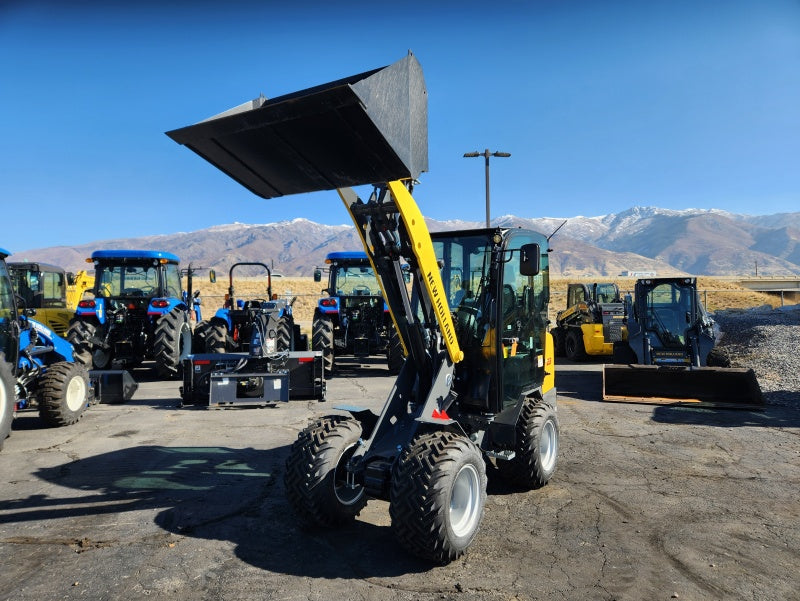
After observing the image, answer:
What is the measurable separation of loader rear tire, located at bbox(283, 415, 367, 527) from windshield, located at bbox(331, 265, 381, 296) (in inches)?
370

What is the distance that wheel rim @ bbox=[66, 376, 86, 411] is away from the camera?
25.2 ft

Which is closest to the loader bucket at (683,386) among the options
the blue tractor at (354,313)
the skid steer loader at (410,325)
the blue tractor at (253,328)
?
the blue tractor at (354,313)

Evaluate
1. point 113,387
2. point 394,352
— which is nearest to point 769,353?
point 394,352

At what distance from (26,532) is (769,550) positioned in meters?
5.50

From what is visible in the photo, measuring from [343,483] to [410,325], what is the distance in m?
1.31

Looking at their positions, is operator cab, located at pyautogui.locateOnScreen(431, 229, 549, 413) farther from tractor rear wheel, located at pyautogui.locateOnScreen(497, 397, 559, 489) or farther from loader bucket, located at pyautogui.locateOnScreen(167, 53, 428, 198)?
loader bucket, located at pyautogui.locateOnScreen(167, 53, 428, 198)

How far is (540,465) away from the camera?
502 cm

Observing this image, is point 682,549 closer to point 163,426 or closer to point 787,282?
point 163,426

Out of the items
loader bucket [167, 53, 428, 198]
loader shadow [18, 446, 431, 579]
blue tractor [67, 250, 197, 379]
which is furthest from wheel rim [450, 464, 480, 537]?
blue tractor [67, 250, 197, 379]

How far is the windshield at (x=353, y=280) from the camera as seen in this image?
13.5 meters

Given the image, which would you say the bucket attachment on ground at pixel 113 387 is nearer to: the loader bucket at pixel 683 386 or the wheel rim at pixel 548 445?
the wheel rim at pixel 548 445

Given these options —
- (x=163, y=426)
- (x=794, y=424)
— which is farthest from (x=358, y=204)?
(x=794, y=424)

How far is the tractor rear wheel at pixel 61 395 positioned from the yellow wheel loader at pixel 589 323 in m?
11.7

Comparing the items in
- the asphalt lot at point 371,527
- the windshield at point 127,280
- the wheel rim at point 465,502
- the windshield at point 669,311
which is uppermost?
the windshield at point 127,280
